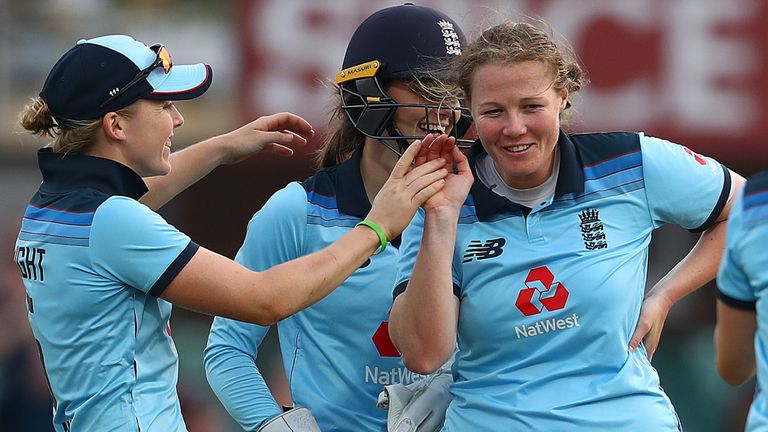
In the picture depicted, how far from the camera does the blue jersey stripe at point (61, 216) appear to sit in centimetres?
344

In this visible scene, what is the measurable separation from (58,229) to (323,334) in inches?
34.8

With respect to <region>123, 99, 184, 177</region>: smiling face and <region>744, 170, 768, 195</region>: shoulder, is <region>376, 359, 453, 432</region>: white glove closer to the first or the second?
<region>123, 99, 184, 177</region>: smiling face

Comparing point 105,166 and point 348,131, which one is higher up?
point 105,166

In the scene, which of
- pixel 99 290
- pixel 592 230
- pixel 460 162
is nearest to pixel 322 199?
pixel 460 162

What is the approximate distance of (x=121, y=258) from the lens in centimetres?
340

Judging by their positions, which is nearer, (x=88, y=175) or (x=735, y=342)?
(x=735, y=342)

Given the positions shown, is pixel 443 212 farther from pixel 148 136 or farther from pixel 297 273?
pixel 148 136

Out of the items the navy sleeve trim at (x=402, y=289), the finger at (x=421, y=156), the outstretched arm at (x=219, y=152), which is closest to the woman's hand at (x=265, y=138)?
the outstretched arm at (x=219, y=152)

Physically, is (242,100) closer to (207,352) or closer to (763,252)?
(207,352)

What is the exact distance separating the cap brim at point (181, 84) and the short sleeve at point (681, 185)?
1278 mm

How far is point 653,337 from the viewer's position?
3527mm

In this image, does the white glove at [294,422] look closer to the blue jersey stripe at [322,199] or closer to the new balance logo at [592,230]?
the blue jersey stripe at [322,199]

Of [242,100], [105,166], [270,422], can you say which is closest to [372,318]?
[270,422]

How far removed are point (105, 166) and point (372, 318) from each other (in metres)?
0.92
